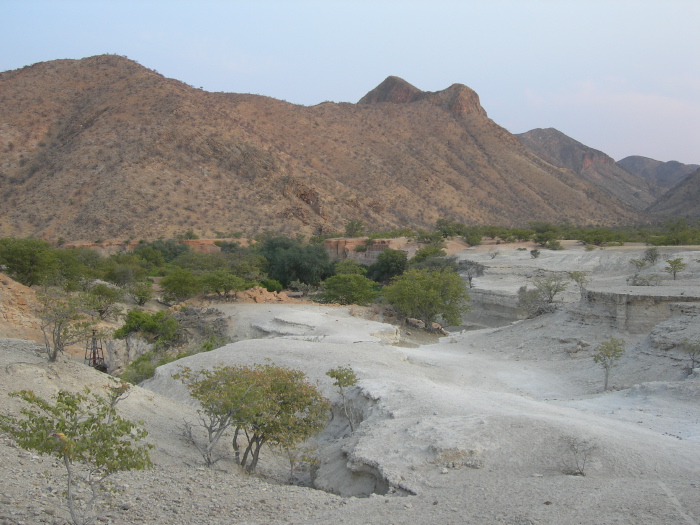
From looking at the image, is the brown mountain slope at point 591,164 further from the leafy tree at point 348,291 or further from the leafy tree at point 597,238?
the leafy tree at point 348,291

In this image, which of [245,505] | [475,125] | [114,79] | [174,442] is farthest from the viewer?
[475,125]

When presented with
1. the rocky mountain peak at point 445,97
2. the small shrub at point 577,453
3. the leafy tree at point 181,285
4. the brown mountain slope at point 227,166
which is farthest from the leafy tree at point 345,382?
the rocky mountain peak at point 445,97

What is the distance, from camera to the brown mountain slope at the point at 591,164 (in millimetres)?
136375

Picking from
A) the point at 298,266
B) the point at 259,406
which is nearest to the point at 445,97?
the point at 298,266

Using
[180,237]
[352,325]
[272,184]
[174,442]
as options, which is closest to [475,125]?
[272,184]

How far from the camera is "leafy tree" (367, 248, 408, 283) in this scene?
41969 mm

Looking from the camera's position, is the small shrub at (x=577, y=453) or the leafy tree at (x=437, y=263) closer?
the small shrub at (x=577, y=453)

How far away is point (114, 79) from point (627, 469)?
7535 cm

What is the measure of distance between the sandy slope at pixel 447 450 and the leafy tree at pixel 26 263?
1744 centimetres

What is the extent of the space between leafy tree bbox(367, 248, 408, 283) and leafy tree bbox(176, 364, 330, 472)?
106ft

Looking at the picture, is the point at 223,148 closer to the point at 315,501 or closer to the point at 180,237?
the point at 180,237

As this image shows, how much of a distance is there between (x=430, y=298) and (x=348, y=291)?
5.58 meters

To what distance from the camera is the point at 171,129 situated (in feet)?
195

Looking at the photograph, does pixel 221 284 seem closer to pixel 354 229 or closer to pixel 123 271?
A: pixel 123 271
